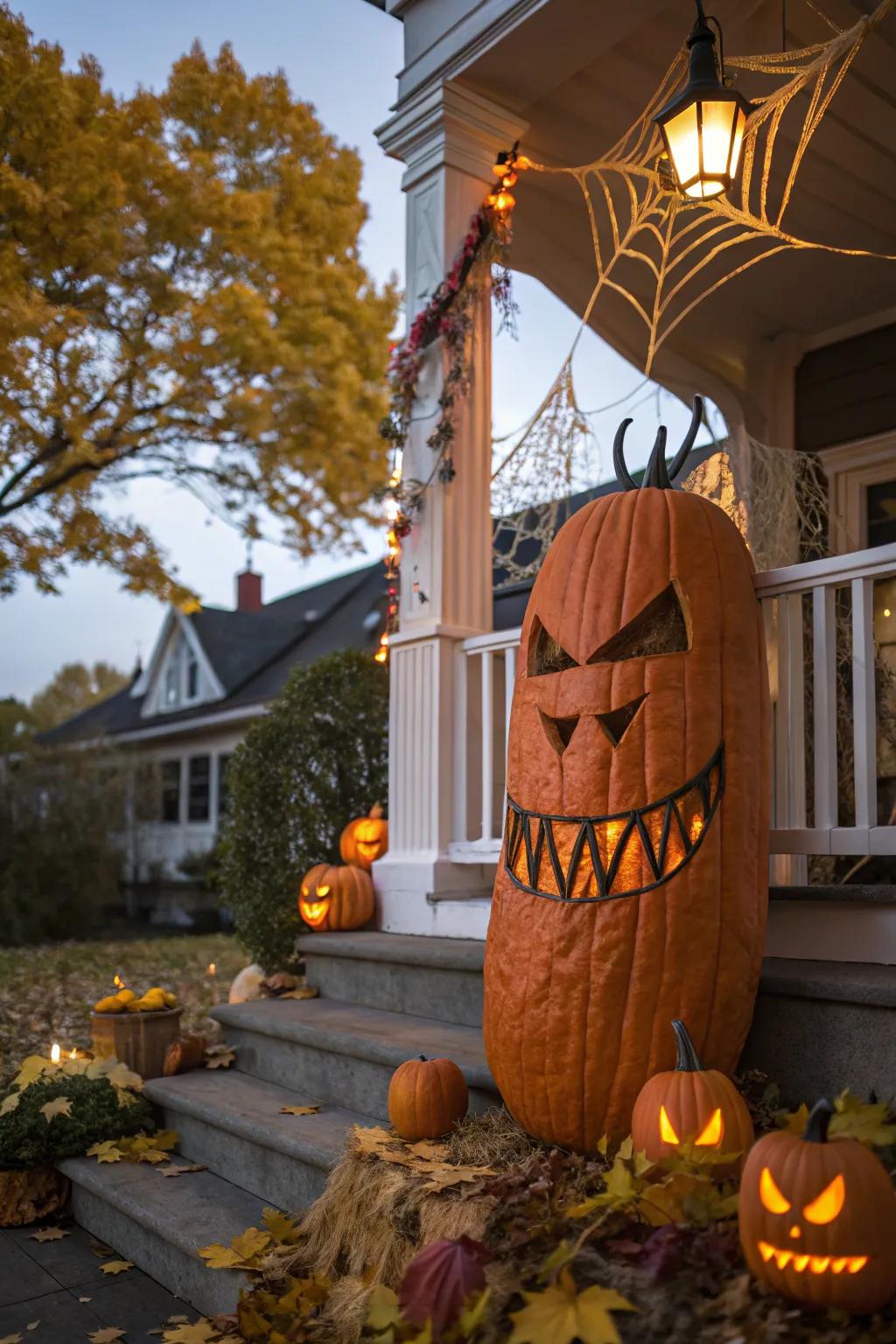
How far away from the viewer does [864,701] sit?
8.88 feet

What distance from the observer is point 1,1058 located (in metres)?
4.54

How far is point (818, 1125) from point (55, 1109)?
270cm

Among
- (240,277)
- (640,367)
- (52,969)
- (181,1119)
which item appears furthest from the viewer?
(240,277)

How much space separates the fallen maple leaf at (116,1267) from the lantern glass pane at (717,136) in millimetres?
3705

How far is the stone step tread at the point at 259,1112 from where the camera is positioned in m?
2.89

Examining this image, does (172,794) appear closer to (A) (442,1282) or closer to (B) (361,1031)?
(B) (361,1031)

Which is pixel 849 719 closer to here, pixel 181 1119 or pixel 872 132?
pixel 872 132

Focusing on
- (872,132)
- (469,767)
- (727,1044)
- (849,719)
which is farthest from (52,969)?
(872,132)

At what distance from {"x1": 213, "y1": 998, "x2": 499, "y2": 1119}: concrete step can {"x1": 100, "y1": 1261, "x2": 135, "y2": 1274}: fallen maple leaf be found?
28.2 inches

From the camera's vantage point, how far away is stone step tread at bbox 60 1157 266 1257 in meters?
2.81

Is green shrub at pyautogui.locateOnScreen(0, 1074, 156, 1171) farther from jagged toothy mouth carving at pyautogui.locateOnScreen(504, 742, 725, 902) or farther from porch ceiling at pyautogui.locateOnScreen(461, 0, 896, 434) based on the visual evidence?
porch ceiling at pyautogui.locateOnScreen(461, 0, 896, 434)

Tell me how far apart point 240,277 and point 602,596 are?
784 centimetres

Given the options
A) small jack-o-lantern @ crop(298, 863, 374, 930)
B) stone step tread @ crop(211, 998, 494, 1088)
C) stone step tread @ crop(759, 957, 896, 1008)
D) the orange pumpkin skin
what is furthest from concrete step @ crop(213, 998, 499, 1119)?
stone step tread @ crop(759, 957, 896, 1008)

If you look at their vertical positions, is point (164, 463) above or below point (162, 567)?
above
